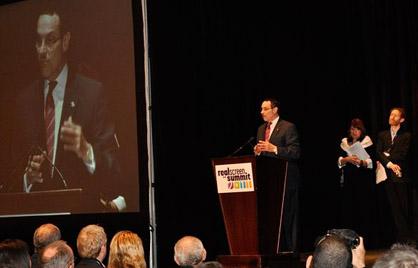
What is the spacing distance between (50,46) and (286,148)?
12.7 feet

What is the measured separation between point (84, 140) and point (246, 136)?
6.50 feet

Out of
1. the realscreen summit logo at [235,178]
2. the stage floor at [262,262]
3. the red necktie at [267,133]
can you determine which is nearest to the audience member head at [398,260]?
the stage floor at [262,262]

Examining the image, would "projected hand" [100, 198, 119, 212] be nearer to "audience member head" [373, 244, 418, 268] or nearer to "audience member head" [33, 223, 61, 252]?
→ "audience member head" [33, 223, 61, 252]

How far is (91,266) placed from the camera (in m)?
4.40

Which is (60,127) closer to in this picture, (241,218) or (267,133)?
(267,133)

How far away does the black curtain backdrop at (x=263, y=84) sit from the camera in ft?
26.7

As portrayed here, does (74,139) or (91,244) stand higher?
→ (74,139)

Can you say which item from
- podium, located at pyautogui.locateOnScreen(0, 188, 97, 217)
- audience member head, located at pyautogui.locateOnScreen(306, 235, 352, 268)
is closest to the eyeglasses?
podium, located at pyautogui.locateOnScreen(0, 188, 97, 217)

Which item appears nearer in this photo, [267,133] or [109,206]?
[267,133]

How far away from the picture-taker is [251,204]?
20.2 ft

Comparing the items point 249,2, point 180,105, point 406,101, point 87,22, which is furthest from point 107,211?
point 406,101

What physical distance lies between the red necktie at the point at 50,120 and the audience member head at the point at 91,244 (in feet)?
14.3

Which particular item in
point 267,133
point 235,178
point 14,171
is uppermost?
point 267,133

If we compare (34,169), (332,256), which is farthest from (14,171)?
A: (332,256)
